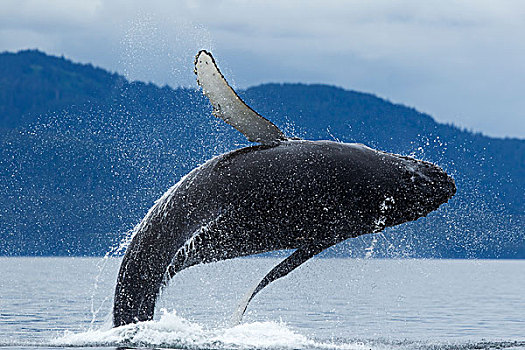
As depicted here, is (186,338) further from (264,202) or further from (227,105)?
(227,105)

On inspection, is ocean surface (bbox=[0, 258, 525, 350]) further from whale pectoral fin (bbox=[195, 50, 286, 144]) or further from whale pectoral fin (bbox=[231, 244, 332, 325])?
whale pectoral fin (bbox=[195, 50, 286, 144])

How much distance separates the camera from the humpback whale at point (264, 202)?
1120 cm

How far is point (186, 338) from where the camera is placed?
41.0 ft

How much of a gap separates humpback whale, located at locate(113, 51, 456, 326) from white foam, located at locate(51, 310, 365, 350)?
0.27 meters

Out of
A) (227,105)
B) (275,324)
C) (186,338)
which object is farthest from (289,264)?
(275,324)

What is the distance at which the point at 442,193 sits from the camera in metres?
11.1

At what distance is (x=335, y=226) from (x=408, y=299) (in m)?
20.1

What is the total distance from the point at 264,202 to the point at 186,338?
2.66 meters

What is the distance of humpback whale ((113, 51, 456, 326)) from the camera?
11195 mm

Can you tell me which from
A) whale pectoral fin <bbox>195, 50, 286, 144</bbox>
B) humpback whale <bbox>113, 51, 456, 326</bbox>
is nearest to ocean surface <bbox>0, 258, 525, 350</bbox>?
humpback whale <bbox>113, 51, 456, 326</bbox>

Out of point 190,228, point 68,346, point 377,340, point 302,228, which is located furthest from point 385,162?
point 68,346

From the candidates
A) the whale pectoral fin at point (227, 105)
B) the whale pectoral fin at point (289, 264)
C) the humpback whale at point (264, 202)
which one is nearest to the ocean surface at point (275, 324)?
the whale pectoral fin at point (289, 264)

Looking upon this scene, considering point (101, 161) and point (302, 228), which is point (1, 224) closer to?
point (101, 161)

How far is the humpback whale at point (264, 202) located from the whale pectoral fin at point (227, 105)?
14 millimetres
